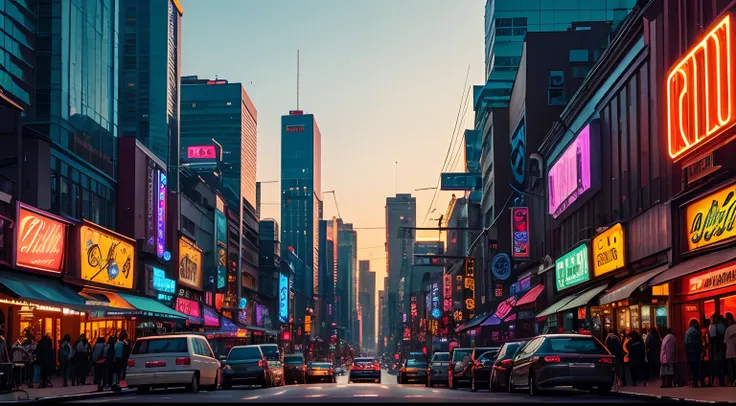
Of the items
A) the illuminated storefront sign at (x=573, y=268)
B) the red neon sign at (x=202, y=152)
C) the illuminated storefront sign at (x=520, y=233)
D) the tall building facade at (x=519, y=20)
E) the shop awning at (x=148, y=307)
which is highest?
the tall building facade at (x=519, y=20)

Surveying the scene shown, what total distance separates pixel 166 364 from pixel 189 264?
142 feet

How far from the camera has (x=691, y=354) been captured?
2625 centimetres

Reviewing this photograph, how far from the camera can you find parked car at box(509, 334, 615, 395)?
23.2 metres

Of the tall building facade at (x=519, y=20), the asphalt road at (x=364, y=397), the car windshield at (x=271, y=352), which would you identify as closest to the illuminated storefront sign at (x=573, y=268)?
the car windshield at (x=271, y=352)

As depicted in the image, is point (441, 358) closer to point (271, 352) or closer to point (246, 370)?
point (271, 352)

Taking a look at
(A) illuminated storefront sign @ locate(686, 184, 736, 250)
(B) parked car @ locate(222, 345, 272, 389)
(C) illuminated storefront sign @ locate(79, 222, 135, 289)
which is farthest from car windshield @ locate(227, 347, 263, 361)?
(A) illuminated storefront sign @ locate(686, 184, 736, 250)

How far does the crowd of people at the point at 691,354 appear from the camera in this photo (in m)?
26.0

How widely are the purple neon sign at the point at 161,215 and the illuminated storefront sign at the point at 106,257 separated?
204 inches

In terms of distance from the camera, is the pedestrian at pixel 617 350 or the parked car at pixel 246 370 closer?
the pedestrian at pixel 617 350

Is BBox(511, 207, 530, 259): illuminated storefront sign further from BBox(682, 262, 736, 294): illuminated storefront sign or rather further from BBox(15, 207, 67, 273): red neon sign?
BBox(682, 262, 736, 294): illuminated storefront sign

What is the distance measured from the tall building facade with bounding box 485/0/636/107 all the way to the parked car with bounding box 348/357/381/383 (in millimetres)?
66537

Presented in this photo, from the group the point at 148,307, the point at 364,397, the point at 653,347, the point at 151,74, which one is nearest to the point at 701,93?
the point at 653,347

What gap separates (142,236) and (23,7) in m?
13.8

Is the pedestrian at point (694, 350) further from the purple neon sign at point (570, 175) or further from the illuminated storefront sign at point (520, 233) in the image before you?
the illuminated storefront sign at point (520, 233)
